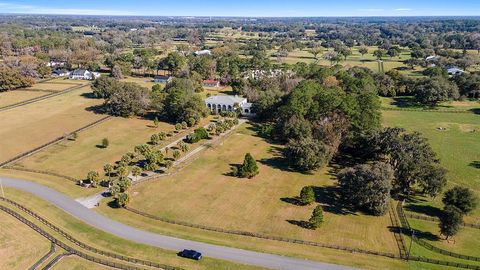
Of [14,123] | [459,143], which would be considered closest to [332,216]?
[459,143]

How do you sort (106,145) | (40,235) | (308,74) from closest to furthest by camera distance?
(40,235) → (106,145) → (308,74)

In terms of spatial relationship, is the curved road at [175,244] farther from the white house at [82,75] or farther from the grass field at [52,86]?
the white house at [82,75]

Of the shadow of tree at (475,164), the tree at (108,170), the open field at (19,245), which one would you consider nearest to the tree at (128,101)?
the tree at (108,170)

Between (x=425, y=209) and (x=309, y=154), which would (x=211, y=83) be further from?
(x=425, y=209)

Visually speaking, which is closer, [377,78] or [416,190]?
[416,190]

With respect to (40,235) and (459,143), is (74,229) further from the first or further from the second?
(459,143)

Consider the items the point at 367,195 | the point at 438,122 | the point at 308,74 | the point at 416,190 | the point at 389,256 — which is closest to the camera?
the point at 389,256

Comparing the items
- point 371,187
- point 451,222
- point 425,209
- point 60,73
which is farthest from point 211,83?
point 451,222

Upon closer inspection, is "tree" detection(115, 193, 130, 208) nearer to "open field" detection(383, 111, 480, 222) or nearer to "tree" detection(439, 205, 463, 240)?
"tree" detection(439, 205, 463, 240)
